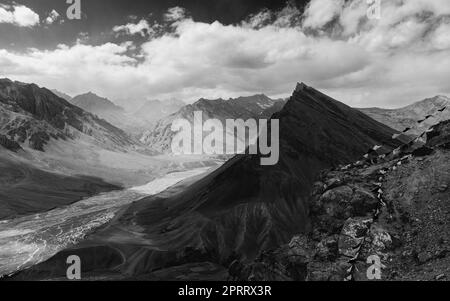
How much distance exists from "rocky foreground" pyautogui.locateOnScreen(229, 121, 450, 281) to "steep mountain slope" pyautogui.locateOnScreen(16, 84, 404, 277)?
224 feet

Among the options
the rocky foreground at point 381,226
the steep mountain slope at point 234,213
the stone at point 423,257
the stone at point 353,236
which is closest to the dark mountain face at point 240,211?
the steep mountain slope at point 234,213

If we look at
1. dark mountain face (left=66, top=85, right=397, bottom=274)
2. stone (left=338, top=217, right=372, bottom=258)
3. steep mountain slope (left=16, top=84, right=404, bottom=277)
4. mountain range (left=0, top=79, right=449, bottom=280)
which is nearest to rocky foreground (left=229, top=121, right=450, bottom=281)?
stone (left=338, top=217, right=372, bottom=258)

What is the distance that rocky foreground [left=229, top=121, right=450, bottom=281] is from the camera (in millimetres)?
43050

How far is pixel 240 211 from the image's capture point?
15312 cm

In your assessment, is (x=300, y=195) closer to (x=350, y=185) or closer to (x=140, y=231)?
(x=140, y=231)

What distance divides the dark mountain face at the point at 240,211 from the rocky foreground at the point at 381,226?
227ft

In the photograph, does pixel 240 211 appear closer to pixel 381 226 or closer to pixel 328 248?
pixel 328 248

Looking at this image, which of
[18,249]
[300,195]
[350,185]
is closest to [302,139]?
[300,195]

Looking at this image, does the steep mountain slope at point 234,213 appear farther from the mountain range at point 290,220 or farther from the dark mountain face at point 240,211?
the mountain range at point 290,220

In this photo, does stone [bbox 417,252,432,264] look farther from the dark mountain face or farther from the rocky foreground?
the dark mountain face

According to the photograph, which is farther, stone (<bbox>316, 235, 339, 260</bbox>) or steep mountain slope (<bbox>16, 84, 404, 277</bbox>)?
steep mountain slope (<bbox>16, 84, 404, 277</bbox>)

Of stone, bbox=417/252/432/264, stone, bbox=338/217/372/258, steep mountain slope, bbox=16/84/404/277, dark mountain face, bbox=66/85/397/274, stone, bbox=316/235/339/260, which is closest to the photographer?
stone, bbox=417/252/432/264

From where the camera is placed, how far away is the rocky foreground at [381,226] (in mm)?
43050
